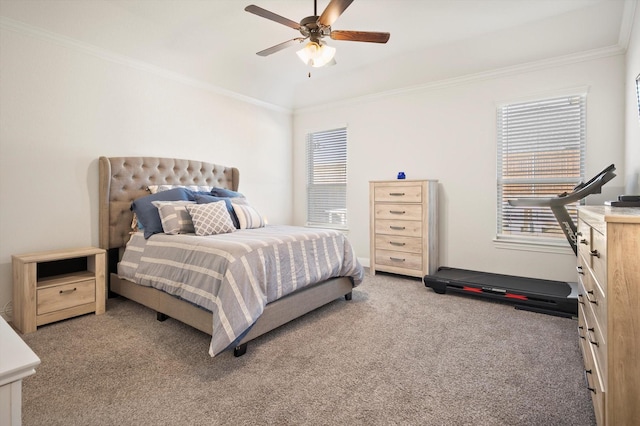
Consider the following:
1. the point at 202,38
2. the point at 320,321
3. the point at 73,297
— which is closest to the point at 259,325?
the point at 320,321

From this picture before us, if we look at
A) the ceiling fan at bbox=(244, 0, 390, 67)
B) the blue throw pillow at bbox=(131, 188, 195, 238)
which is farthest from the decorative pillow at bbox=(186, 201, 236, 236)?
the ceiling fan at bbox=(244, 0, 390, 67)

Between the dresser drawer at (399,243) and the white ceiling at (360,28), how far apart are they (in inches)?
83.9

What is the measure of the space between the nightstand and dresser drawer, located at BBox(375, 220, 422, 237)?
3165 millimetres

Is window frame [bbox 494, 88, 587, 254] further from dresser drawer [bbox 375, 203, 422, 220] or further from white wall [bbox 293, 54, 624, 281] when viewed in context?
dresser drawer [bbox 375, 203, 422, 220]

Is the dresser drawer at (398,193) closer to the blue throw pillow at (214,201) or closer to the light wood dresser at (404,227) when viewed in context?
the light wood dresser at (404,227)

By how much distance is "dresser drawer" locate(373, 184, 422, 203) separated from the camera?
13.5 ft

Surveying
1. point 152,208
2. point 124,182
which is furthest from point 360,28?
point 124,182

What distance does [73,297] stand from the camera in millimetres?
2887

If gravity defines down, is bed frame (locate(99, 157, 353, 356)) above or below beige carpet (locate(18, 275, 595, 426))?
above

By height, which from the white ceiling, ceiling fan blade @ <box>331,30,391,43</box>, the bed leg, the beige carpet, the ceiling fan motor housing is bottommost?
the beige carpet

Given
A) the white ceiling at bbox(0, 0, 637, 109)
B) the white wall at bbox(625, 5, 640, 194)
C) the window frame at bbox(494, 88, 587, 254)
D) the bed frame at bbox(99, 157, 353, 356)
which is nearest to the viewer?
the bed frame at bbox(99, 157, 353, 356)

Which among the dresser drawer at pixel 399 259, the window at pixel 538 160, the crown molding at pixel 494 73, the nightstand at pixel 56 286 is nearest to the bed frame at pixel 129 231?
the nightstand at pixel 56 286

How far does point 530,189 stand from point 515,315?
1.61 m

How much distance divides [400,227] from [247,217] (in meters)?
1.95
